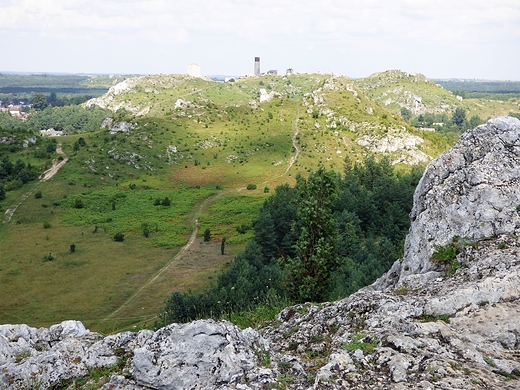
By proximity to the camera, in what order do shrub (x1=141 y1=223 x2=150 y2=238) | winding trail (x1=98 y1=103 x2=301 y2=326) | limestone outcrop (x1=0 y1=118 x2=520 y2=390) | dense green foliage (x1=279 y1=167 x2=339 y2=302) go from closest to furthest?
limestone outcrop (x1=0 y1=118 x2=520 y2=390)
dense green foliage (x1=279 y1=167 x2=339 y2=302)
winding trail (x1=98 y1=103 x2=301 y2=326)
shrub (x1=141 y1=223 x2=150 y2=238)

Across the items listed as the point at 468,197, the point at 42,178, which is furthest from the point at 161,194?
the point at 468,197

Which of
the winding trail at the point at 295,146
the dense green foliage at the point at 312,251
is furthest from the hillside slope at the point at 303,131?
the dense green foliage at the point at 312,251

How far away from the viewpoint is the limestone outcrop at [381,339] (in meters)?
9.07

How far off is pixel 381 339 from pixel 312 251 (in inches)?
671

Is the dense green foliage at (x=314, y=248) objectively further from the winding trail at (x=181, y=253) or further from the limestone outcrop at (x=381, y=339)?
the winding trail at (x=181, y=253)

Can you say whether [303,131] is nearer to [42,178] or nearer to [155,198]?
[155,198]

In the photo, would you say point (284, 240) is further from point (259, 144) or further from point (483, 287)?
point (259, 144)

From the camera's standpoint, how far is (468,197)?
47.9ft

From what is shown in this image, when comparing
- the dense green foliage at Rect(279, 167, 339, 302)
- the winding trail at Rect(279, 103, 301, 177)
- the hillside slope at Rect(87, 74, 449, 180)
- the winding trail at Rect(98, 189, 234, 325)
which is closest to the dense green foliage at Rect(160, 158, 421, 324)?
the dense green foliage at Rect(279, 167, 339, 302)

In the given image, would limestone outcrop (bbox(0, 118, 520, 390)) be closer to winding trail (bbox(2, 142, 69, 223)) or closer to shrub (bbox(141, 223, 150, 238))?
shrub (bbox(141, 223, 150, 238))

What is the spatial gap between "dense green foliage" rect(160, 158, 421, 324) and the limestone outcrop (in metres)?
5.59

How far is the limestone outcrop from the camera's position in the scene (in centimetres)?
907

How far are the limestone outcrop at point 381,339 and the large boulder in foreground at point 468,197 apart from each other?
0.04 meters

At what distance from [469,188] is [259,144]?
9427 centimetres
